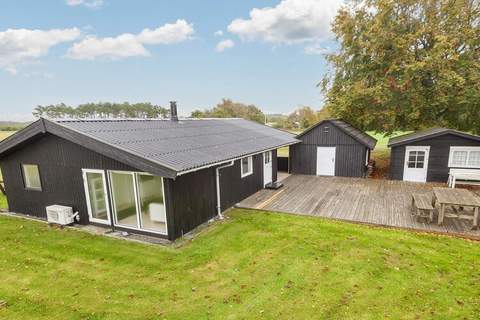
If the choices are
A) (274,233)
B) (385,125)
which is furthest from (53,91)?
(385,125)

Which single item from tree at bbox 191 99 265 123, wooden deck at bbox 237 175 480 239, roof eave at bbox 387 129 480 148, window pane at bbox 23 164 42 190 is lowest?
wooden deck at bbox 237 175 480 239

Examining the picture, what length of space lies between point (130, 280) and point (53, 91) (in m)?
24.3

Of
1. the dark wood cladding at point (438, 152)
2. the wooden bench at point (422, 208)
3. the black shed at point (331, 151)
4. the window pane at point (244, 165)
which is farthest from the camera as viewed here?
the black shed at point (331, 151)

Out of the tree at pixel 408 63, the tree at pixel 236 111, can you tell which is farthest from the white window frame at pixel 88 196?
the tree at pixel 236 111

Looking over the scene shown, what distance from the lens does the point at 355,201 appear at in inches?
389

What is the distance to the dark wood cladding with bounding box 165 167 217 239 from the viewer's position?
668cm

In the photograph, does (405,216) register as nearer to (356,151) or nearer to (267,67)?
(356,151)

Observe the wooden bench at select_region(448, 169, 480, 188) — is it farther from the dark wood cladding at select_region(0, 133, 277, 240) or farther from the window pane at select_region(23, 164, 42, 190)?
the window pane at select_region(23, 164, 42, 190)

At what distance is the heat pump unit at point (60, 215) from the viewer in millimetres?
7816

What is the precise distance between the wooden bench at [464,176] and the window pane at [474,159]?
28cm

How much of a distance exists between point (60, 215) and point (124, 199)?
225 centimetres

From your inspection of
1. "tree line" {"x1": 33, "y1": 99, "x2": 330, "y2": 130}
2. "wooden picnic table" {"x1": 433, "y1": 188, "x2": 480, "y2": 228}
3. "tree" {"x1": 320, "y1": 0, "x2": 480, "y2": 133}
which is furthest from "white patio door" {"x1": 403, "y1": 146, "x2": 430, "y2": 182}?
"tree line" {"x1": 33, "y1": 99, "x2": 330, "y2": 130}

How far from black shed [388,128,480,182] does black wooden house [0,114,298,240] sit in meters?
8.24

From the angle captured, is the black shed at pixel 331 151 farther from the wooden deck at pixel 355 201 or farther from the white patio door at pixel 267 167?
the white patio door at pixel 267 167
